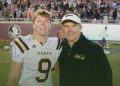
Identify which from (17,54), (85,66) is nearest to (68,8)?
(17,54)

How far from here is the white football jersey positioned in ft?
16.4

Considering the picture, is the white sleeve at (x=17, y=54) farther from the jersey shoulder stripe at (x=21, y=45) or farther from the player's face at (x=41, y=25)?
the player's face at (x=41, y=25)

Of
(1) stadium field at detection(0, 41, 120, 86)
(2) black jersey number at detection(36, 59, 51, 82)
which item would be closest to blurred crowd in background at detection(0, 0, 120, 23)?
(1) stadium field at detection(0, 41, 120, 86)

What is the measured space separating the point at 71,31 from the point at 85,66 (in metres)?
0.43

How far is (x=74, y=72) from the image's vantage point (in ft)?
15.9

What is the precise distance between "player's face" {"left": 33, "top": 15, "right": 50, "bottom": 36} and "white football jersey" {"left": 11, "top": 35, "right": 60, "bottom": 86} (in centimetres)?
15

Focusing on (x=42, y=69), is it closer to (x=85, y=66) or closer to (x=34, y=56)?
(x=34, y=56)

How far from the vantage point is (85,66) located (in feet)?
15.7

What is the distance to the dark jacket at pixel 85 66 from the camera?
469 cm

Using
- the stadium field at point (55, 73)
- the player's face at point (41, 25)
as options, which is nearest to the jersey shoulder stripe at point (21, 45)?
the player's face at point (41, 25)

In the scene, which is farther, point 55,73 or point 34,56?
point 55,73

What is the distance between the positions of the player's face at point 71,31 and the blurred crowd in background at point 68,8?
68.9ft

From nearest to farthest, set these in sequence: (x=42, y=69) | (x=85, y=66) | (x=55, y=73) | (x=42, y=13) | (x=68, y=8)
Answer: (x=85, y=66) < (x=42, y=13) < (x=42, y=69) < (x=55, y=73) < (x=68, y=8)

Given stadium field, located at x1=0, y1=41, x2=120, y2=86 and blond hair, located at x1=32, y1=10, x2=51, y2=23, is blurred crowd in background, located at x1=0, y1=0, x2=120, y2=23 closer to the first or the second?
stadium field, located at x1=0, y1=41, x2=120, y2=86
